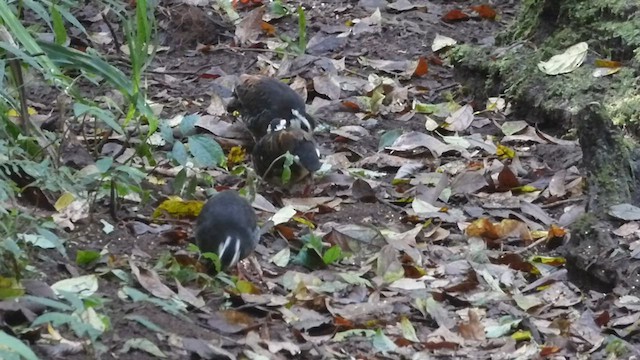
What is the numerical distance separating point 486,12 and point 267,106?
9.11 ft

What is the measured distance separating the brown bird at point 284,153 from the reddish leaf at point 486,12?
2.94 metres

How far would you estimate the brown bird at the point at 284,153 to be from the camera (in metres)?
5.77

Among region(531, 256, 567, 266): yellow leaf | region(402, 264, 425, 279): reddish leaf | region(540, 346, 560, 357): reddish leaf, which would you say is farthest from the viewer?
region(531, 256, 567, 266): yellow leaf

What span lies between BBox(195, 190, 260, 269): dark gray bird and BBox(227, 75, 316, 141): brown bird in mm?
1476

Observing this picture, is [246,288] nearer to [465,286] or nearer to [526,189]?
[465,286]

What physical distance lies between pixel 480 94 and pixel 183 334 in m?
3.86

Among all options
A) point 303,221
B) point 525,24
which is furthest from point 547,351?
point 525,24

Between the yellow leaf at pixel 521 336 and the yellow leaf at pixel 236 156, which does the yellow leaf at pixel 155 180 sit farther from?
the yellow leaf at pixel 521 336

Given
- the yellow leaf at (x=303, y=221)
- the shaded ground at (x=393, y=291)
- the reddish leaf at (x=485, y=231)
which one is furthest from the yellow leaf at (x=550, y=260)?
the yellow leaf at (x=303, y=221)

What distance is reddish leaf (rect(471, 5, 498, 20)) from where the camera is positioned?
8.56 metres

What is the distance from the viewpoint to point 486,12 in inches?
337

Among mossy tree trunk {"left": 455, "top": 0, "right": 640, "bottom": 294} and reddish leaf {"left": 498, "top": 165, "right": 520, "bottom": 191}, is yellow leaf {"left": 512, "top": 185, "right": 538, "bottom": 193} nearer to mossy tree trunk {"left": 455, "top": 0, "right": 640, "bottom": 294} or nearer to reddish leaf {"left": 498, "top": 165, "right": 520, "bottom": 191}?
reddish leaf {"left": 498, "top": 165, "right": 520, "bottom": 191}

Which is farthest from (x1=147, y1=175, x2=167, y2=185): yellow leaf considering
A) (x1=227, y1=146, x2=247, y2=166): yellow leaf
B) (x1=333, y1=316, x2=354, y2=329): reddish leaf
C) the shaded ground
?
Result: (x1=333, y1=316, x2=354, y2=329): reddish leaf

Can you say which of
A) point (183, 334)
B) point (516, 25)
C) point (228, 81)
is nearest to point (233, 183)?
point (228, 81)
